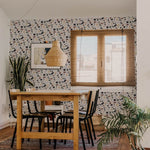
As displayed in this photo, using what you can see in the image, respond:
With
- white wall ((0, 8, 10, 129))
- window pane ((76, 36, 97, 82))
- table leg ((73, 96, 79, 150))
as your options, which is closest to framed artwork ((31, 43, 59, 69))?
white wall ((0, 8, 10, 129))

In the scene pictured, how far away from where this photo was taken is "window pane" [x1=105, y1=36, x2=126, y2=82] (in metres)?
6.52

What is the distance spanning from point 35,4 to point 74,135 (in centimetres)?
339

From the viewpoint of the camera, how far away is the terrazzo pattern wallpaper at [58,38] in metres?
6.55

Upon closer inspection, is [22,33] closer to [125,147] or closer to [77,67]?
[77,67]

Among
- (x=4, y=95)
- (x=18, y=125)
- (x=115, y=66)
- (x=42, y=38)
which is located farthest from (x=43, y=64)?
(x=18, y=125)

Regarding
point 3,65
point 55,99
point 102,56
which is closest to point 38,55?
point 3,65

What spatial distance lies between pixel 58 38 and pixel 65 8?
2.69ft

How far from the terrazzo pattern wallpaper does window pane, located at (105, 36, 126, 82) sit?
29 cm

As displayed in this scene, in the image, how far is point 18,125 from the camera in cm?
405

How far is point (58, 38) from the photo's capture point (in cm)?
676

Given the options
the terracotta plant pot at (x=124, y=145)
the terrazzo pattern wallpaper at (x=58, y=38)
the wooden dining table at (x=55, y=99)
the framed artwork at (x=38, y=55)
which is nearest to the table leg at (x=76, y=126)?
the wooden dining table at (x=55, y=99)

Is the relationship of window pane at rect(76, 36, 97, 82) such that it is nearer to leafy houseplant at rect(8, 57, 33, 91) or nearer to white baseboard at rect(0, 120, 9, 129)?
leafy houseplant at rect(8, 57, 33, 91)

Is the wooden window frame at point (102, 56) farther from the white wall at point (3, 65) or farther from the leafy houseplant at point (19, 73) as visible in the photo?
the white wall at point (3, 65)

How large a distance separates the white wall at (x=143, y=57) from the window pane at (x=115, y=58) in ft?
7.83
